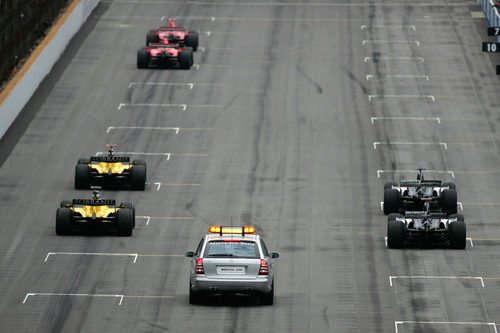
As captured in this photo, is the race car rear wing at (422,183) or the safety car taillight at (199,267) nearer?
the safety car taillight at (199,267)

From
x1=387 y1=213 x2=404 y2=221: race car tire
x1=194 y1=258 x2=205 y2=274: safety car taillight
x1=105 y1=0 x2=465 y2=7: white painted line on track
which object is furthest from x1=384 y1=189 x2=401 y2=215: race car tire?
x1=105 y1=0 x2=465 y2=7: white painted line on track

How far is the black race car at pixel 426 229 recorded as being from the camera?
145 feet

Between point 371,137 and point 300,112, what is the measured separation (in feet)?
15.8

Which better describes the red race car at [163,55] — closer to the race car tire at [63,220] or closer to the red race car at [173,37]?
the red race car at [173,37]

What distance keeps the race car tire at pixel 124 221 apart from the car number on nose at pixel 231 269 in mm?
9262

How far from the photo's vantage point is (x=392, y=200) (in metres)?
48.0

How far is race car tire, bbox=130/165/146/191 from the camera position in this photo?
166ft

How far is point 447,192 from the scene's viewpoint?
156ft

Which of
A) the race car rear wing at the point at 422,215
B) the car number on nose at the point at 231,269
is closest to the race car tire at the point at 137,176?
the race car rear wing at the point at 422,215

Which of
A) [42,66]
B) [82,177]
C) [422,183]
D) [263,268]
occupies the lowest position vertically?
A: [42,66]

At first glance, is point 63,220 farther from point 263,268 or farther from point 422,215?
point 422,215

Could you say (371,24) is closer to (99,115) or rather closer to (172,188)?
(99,115)

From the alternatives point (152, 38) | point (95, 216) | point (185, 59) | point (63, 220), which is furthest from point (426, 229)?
point (152, 38)

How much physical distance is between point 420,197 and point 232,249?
1234 centimetres
